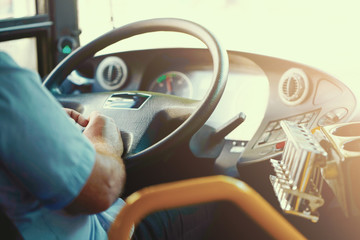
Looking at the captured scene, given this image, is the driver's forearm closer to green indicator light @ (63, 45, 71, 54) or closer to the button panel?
the button panel

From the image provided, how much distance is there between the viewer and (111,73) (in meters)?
1.60

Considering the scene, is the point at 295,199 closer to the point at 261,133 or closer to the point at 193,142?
the point at 193,142

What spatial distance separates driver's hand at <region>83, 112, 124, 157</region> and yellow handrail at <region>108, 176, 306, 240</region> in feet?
0.88

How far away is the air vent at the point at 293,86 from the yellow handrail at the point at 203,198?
0.65 m

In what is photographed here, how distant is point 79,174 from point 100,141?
7.3 inches

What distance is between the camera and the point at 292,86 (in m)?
1.11

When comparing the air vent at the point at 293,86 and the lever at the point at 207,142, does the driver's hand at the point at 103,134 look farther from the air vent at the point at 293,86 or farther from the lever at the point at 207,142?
the air vent at the point at 293,86

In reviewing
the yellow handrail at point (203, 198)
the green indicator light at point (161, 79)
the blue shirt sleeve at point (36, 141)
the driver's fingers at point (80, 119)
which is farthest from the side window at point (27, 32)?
the yellow handrail at point (203, 198)

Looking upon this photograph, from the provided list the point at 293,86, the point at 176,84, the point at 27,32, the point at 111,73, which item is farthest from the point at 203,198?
the point at 27,32

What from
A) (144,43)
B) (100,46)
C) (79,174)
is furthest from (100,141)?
(144,43)

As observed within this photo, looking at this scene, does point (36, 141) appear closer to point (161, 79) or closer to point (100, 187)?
point (100, 187)

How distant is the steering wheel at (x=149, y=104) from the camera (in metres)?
0.80

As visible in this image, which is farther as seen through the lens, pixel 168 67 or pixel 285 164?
pixel 168 67

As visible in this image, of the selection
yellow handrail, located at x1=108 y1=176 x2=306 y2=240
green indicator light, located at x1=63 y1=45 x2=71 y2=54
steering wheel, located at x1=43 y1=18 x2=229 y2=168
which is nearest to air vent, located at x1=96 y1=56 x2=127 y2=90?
green indicator light, located at x1=63 y1=45 x2=71 y2=54
